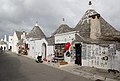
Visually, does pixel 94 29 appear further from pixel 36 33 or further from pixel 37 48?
pixel 36 33

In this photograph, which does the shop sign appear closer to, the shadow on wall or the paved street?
the paved street

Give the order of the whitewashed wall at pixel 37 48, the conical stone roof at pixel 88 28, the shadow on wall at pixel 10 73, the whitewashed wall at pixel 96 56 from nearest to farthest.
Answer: the shadow on wall at pixel 10 73
the whitewashed wall at pixel 96 56
the conical stone roof at pixel 88 28
the whitewashed wall at pixel 37 48

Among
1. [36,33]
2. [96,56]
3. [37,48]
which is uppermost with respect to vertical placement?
[36,33]

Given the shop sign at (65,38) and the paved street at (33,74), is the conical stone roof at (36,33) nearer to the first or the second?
the shop sign at (65,38)

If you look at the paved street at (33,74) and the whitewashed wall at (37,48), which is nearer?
the paved street at (33,74)

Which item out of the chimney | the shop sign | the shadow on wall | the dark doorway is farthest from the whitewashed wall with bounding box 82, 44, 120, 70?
the shadow on wall

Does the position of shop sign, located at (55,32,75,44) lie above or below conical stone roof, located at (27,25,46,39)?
below

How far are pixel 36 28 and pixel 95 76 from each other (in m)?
35.3

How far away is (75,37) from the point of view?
2438cm

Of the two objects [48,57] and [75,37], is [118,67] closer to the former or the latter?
[75,37]

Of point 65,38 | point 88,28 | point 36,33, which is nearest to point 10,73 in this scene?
point 65,38

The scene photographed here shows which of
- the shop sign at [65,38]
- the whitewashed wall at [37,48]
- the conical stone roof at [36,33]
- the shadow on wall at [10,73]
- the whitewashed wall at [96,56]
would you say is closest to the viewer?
the shadow on wall at [10,73]

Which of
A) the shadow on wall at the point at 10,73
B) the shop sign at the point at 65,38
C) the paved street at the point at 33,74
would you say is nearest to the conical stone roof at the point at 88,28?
the shop sign at the point at 65,38

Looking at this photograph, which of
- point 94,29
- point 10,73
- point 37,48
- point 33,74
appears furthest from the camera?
point 37,48
